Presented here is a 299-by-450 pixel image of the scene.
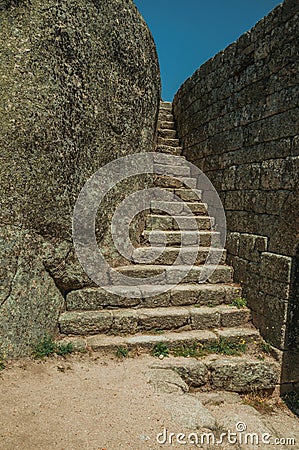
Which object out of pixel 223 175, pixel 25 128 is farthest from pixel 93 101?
pixel 223 175

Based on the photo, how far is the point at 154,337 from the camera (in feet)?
13.4

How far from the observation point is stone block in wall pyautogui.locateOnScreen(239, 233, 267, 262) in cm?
441

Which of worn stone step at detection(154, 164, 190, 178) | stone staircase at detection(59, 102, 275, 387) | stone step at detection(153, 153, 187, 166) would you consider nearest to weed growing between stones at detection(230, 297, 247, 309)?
stone staircase at detection(59, 102, 275, 387)

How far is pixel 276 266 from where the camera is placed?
4.10 m

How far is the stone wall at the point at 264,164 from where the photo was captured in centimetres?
396

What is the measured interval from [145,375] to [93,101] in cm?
307

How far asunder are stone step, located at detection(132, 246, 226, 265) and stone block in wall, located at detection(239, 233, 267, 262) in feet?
1.45

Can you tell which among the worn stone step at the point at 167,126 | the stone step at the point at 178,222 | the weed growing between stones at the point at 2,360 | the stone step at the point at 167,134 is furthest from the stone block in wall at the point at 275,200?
the worn stone step at the point at 167,126

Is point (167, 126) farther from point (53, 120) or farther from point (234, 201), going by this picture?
point (53, 120)

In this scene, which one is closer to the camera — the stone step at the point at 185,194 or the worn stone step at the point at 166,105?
the stone step at the point at 185,194

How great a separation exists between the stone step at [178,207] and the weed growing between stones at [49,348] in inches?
101

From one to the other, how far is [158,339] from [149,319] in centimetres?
27

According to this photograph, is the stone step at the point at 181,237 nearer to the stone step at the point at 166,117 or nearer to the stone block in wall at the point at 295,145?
the stone block in wall at the point at 295,145

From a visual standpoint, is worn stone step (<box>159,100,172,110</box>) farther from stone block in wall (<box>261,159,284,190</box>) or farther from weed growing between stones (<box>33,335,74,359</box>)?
weed growing between stones (<box>33,335,74,359</box>)
